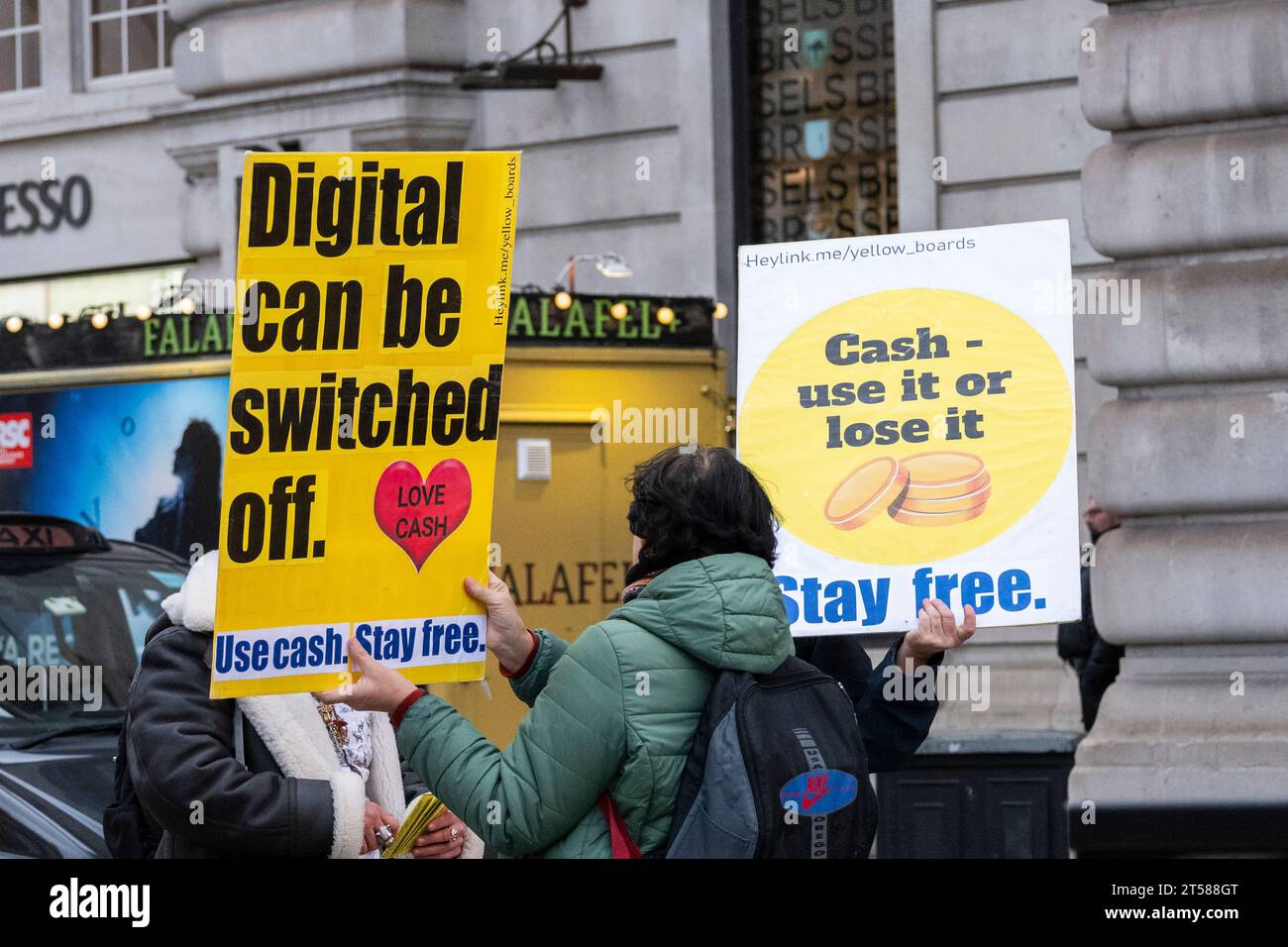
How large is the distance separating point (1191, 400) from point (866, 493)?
4.16m

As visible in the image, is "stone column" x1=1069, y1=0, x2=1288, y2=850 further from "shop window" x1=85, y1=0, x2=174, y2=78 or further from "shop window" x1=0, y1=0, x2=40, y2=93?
"shop window" x1=0, y1=0, x2=40, y2=93

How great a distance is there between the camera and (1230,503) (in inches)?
345

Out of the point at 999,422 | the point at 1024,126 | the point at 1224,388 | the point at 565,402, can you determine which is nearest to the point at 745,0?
the point at 1024,126

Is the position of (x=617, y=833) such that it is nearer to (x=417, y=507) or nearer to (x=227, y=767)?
(x=417, y=507)

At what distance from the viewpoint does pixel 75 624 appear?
7086mm

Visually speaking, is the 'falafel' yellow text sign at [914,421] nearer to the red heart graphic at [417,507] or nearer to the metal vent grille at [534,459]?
the red heart graphic at [417,507]

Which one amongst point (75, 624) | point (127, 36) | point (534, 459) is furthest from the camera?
point (127, 36)

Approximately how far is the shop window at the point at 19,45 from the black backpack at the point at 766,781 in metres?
15.2

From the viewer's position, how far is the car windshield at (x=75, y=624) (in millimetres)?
6844

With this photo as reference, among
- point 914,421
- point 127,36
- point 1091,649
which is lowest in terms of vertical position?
point 1091,649

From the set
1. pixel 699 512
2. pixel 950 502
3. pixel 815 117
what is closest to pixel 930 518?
pixel 950 502

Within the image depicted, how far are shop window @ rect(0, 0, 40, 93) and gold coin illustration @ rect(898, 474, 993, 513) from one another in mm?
14039
